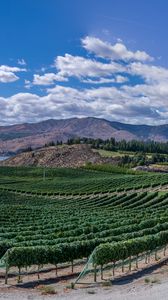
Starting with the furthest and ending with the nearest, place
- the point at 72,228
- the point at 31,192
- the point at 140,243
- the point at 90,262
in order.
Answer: the point at 31,192 → the point at 72,228 → the point at 140,243 → the point at 90,262

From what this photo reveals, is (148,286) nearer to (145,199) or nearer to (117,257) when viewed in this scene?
(117,257)

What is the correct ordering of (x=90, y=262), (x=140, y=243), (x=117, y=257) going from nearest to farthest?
(x=90, y=262) < (x=117, y=257) < (x=140, y=243)

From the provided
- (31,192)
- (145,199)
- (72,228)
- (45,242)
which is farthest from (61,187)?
(45,242)

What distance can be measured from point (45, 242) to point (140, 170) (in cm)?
15518

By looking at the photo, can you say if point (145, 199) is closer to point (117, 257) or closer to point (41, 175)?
point (117, 257)

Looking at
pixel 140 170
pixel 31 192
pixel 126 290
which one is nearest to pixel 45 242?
pixel 126 290

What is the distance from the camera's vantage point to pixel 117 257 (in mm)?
25438

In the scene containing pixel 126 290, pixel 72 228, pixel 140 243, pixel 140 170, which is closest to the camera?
pixel 126 290

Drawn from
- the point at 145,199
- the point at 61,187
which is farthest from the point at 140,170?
the point at 145,199

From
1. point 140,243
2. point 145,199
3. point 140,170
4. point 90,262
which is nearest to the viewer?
point 90,262

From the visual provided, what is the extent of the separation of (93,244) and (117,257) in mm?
3229

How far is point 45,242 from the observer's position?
94.8ft

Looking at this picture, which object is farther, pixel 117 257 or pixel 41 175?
pixel 41 175

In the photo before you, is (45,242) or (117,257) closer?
(117,257)
